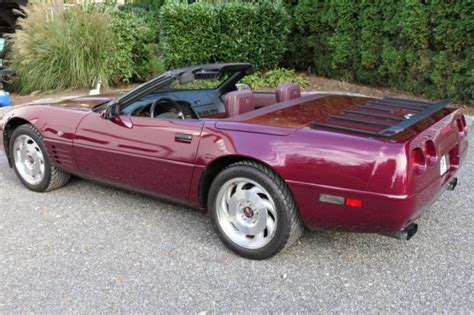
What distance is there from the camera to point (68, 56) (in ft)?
30.7

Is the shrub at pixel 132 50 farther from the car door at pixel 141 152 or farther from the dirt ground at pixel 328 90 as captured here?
the car door at pixel 141 152

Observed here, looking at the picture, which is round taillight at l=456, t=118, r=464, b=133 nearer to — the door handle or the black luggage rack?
the black luggage rack

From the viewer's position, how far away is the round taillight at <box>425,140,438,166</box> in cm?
278

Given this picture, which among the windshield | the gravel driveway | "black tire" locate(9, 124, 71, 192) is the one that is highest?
the windshield

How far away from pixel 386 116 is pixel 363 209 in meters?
0.80

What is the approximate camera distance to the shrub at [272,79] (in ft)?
30.8

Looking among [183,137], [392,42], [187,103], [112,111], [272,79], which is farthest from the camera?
[272,79]

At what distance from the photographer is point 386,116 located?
311 centimetres

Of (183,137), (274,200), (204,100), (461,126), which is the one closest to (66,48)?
(204,100)

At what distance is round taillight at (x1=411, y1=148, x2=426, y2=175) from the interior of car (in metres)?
1.35

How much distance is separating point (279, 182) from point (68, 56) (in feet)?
25.6

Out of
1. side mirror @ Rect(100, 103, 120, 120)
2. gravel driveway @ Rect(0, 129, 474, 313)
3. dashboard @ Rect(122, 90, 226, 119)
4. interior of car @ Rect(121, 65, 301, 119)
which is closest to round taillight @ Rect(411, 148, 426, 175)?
gravel driveway @ Rect(0, 129, 474, 313)

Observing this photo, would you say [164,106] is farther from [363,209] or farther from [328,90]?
[328,90]

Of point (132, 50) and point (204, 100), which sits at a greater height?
point (132, 50)
